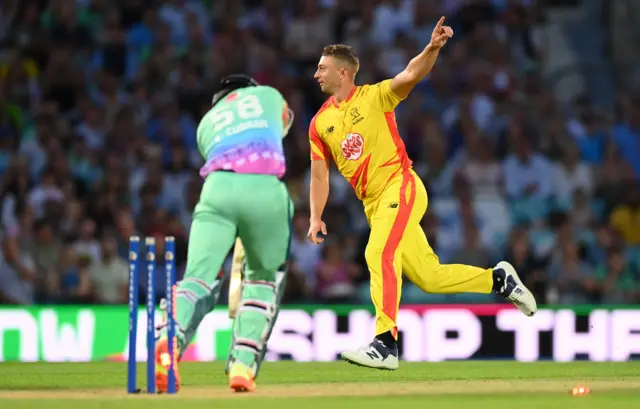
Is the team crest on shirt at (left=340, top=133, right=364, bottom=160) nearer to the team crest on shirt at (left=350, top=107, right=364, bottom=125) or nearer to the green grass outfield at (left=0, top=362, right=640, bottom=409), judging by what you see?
the team crest on shirt at (left=350, top=107, right=364, bottom=125)

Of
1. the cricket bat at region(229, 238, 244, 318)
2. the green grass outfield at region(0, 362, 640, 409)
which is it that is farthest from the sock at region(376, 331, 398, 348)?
the cricket bat at region(229, 238, 244, 318)

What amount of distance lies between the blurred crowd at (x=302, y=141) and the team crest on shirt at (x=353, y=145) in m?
4.10

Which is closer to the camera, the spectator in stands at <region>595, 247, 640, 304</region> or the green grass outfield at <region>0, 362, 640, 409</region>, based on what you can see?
the green grass outfield at <region>0, 362, 640, 409</region>

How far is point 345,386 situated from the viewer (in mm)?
8281

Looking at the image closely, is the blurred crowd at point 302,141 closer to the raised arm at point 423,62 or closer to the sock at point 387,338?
the sock at point 387,338

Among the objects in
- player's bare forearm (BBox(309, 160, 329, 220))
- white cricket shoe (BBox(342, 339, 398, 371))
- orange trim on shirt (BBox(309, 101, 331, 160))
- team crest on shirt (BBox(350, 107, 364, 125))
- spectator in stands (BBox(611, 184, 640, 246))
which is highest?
team crest on shirt (BBox(350, 107, 364, 125))

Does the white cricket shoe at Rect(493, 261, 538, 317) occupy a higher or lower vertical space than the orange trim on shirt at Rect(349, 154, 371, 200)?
lower

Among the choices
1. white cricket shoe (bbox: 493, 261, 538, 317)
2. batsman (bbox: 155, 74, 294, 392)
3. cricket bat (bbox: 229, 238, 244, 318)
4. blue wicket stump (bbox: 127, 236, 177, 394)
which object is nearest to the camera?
blue wicket stump (bbox: 127, 236, 177, 394)

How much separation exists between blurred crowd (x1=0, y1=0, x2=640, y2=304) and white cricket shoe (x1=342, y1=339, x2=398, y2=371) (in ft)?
13.9

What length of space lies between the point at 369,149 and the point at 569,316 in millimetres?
3812

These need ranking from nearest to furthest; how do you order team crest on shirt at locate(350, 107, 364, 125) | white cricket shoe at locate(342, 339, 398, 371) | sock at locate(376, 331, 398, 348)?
white cricket shoe at locate(342, 339, 398, 371)
sock at locate(376, 331, 398, 348)
team crest on shirt at locate(350, 107, 364, 125)

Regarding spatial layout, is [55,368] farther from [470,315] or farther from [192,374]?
[470,315]

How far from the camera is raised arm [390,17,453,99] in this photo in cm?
824

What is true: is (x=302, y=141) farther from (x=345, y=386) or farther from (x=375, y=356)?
(x=345, y=386)
